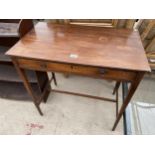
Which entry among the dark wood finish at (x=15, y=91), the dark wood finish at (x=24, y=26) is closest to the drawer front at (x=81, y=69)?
the dark wood finish at (x=24, y=26)

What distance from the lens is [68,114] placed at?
1.62 metres

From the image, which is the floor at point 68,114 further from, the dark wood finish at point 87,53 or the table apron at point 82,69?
the table apron at point 82,69

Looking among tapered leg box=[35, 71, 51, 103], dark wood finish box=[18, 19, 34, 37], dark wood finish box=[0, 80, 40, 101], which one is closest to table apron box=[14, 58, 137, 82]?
dark wood finish box=[18, 19, 34, 37]

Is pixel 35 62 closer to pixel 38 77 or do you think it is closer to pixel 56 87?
Answer: pixel 38 77

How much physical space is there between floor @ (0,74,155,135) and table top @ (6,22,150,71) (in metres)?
0.87

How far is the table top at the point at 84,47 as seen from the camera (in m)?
0.89

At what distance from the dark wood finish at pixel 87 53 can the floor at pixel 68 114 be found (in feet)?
2.07

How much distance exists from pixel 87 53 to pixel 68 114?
0.91 m

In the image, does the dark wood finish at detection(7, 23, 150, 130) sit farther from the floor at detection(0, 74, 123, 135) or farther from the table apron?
the floor at detection(0, 74, 123, 135)

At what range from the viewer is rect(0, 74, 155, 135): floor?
1.49 meters

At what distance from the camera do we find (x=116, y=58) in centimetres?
91

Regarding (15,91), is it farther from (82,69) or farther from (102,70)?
(102,70)
